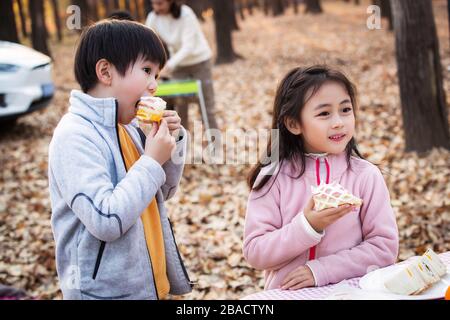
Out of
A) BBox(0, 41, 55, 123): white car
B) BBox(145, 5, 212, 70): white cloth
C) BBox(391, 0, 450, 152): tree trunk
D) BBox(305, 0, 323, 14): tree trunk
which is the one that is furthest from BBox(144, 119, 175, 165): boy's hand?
BBox(305, 0, 323, 14): tree trunk

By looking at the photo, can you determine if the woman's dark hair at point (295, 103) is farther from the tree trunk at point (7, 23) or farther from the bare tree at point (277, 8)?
the bare tree at point (277, 8)

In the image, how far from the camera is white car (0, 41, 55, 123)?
789cm

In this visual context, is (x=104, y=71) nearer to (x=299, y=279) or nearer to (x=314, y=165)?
(x=314, y=165)

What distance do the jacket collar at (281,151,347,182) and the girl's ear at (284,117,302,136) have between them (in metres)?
0.11

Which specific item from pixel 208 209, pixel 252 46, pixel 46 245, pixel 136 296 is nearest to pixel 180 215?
pixel 208 209

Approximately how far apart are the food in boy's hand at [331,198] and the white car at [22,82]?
6.81 meters

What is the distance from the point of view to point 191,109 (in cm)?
1023

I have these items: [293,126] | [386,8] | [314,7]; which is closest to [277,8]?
[314,7]

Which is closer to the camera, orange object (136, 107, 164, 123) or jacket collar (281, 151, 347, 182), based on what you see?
orange object (136, 107, 164, 123)

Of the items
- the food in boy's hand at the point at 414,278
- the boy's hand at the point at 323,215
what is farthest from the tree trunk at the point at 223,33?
the food in boy's hand at the point at 414,278

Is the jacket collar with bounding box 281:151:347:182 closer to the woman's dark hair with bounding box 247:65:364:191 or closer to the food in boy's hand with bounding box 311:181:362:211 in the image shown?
the woman's dark hair with bounding box 247:65:364:191

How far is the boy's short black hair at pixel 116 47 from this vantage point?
A: 2078 mm

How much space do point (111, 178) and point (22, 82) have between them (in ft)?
21.5

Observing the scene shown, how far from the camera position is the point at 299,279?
6.84ft
